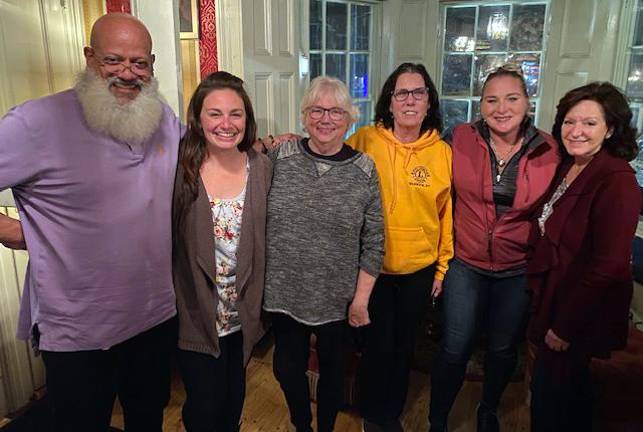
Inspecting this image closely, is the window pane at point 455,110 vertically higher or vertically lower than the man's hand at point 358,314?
higher

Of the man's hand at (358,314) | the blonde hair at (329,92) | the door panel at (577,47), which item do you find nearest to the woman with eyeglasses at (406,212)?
the man's hand at (358,314)

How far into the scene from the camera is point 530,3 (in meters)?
3.23

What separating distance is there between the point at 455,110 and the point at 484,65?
378 mm

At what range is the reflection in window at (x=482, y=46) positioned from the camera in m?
3.27

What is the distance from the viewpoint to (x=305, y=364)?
1.64m

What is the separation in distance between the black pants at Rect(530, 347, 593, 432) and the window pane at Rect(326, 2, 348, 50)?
2.57 metres

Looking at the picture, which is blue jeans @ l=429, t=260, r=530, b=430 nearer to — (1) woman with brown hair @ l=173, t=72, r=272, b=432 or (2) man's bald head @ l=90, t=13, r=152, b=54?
(1) woman with brown hair @ l=173, t=72, r=272, b=432

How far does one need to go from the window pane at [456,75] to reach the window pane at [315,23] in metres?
0.99

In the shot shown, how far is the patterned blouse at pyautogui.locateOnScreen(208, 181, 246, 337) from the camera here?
140cm

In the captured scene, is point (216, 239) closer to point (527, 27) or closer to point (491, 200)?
point (491, 200)

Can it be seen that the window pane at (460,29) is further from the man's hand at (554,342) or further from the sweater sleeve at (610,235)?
the man's hand at (554,342)

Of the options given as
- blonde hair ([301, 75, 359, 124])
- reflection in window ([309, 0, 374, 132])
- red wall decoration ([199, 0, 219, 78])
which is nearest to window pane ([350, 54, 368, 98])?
reflection in window ([309, 0, 374, 132])

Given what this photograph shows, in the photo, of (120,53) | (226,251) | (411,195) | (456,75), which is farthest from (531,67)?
(120,53)

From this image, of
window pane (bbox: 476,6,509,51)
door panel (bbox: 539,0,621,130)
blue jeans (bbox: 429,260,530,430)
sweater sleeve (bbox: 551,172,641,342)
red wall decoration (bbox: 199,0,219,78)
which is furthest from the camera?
window pane (bbox: 476,6,509,51)
